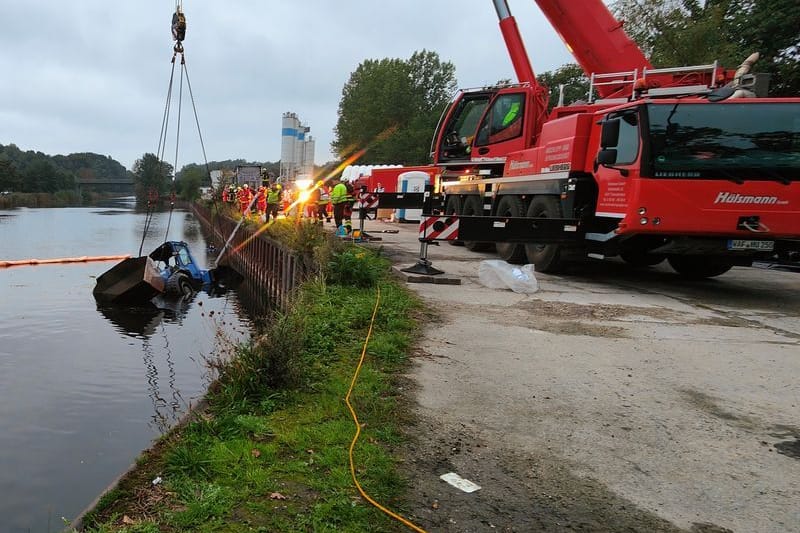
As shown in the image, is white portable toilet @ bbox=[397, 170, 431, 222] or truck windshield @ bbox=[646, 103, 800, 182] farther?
white portable toilet @ bbox=[397, 170, 431, 222]

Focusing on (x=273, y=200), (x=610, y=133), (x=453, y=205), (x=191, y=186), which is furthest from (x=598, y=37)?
(x=191, y=186)

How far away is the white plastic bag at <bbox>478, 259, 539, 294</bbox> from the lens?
23.8ft

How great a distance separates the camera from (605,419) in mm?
3242

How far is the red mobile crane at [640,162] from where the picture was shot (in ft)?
20.9

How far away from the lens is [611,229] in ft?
23.7

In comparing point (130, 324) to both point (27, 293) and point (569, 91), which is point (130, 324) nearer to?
point (27, 293)

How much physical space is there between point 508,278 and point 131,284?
921 centimetres

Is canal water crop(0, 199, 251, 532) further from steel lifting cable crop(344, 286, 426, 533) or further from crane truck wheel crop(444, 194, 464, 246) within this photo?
crane truck wheel crop(444, 194, 464, 246)

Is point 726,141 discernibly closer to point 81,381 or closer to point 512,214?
point 512,214

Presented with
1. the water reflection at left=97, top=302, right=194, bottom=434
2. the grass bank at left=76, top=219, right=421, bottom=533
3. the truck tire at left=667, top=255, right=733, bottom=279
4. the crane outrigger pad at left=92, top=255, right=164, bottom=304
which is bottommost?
the water reflection at left=97, top=302, right=194, bottom=434

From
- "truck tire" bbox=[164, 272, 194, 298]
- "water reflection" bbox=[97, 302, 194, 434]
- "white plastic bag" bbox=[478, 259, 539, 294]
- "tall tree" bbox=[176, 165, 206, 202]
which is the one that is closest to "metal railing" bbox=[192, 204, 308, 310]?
"truck tire" bbox=[164, 272, 194, 298]

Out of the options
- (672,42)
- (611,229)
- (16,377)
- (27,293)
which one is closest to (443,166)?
(611,229)

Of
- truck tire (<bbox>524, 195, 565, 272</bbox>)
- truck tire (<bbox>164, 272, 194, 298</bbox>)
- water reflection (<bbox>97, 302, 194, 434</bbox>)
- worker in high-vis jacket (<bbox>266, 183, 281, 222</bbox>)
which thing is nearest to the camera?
water reflection (<bbox>97, 302, 194, 434</bbox>)

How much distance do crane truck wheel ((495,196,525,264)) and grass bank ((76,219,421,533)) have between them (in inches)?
220
